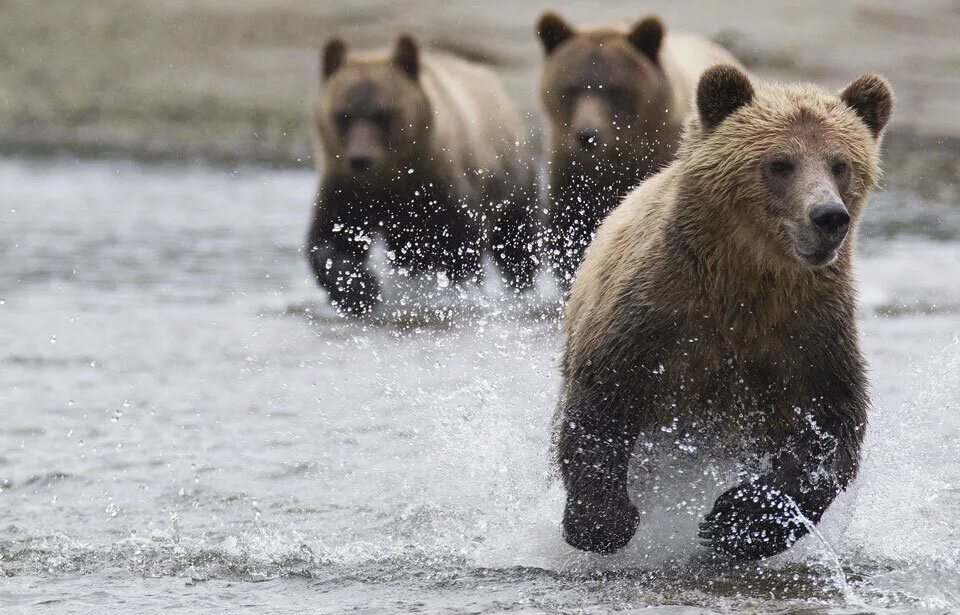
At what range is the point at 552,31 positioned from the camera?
9945mm

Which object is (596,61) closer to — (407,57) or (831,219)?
(407,57)

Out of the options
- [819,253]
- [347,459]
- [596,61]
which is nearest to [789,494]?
[819,253]

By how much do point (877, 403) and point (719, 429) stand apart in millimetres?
2282

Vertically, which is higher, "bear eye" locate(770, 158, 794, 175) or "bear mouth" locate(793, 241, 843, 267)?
"bear eye" locate(770, 158, 794, 175)

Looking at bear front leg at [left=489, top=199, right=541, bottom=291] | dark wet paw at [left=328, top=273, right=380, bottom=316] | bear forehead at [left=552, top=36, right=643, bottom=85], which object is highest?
bear forehead at [left=552, top=36, right=643, bottom=85]

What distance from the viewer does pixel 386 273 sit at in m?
10.8

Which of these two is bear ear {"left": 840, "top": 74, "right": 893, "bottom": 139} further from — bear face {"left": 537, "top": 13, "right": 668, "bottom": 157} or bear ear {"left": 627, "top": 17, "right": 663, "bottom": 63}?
bear ear {"left": 627, "top": 17, "right": 663, "bottom": 63}

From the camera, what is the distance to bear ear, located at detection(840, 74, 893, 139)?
4547mm

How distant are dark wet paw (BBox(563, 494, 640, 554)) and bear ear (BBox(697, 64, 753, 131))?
113 centimetres

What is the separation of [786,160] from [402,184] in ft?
20.2

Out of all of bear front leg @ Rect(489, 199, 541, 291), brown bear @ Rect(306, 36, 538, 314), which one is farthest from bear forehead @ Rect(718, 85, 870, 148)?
bear front leg @ Rect(489, 199, 541, 291)

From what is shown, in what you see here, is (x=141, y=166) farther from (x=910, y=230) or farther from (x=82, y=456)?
(x=82, y=456)

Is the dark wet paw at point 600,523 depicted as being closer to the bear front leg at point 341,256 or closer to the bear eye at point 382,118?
the bear front leg at point 341,256

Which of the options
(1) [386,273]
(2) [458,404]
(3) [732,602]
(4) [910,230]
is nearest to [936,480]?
(3) [732,602]
